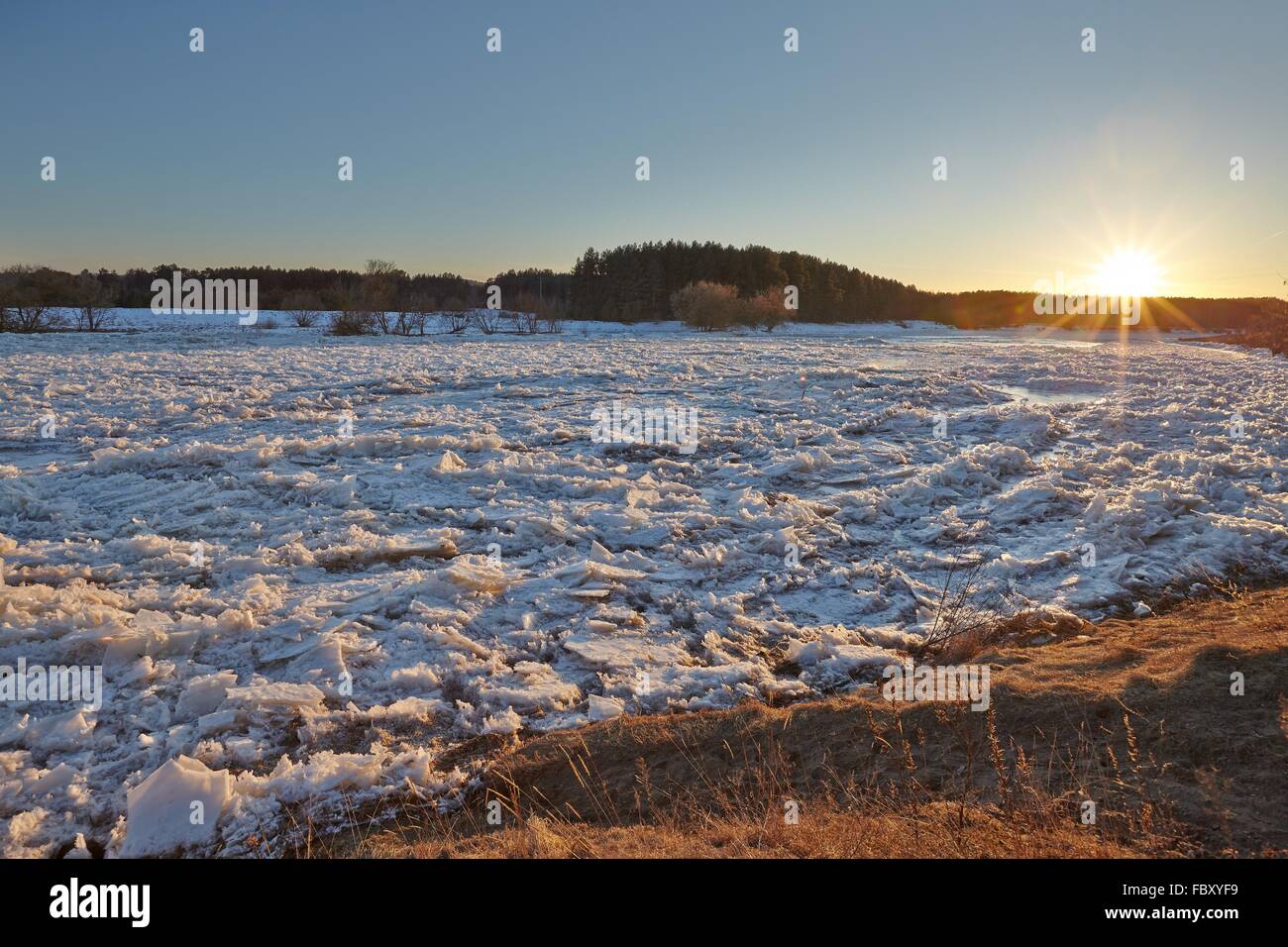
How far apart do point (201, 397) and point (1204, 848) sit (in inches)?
645

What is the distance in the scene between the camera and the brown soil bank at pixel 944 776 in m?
2.73

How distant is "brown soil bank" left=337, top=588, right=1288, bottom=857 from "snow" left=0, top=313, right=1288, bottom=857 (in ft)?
1.52

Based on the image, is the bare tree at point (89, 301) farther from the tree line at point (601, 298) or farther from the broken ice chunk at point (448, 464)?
the broken ice chunk at point (448, 464)

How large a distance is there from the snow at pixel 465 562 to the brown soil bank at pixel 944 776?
0.46 metres

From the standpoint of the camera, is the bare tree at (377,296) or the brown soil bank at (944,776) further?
the bare tree at (377,296)

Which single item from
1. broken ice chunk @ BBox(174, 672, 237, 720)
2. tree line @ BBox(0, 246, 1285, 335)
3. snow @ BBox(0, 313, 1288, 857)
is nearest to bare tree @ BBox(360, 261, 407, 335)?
tree line @ BBox(0, 246, 1285, 335)

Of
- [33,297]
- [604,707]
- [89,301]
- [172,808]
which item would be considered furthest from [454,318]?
[172,808]

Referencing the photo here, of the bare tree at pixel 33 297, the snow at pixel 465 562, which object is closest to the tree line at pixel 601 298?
the bare tree at pixel 33 297

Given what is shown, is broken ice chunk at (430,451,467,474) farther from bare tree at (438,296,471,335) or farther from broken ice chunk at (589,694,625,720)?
bare tree at (438,296,471,335)

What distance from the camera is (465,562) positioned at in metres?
6.41

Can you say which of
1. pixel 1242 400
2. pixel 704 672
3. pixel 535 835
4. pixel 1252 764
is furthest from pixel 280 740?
pixel 1242 400

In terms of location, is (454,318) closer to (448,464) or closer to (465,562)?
A: (448,464)

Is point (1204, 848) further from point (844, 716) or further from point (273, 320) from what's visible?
point (273, 320)

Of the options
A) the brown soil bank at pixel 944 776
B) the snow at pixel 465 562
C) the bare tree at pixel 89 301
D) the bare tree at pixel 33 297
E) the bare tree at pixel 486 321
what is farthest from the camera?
the bare tree at pixel 486 321
